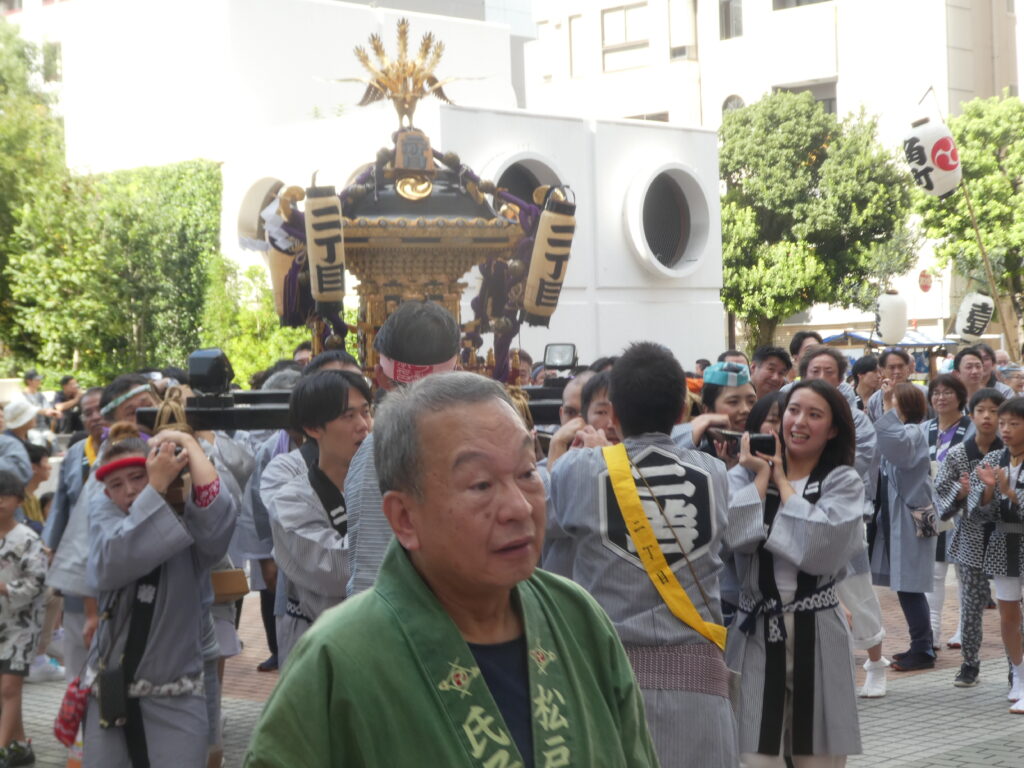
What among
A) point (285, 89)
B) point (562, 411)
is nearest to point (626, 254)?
point (285, 89)

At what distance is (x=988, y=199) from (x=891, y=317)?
16.1 m

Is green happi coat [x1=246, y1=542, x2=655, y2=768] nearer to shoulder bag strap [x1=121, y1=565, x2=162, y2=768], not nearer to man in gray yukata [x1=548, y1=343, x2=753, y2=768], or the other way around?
man in gray yukata [x1=548, y1=343, x2=753, y2=768]

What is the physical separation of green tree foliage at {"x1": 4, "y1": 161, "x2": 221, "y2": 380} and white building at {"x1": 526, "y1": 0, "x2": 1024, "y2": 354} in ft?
57.2

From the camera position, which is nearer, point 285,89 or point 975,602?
point 975,602

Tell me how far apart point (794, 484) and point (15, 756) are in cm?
439

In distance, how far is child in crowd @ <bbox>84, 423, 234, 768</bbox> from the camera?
5176 mm

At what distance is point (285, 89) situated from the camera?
36.0 m

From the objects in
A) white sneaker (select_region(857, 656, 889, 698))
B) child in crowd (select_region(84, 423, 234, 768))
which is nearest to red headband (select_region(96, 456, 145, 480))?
child in crowd (select_region(84, 423, 234, 768))

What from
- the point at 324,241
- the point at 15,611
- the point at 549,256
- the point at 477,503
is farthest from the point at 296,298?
the point at 477,503

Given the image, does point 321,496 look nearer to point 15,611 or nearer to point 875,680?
point 15,611

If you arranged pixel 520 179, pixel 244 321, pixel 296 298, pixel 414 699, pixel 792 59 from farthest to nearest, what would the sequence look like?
1. pixel 792 59
2. pixel 244 321
3. pixel 520 179
4. pixel 296 298
5. pixel 414 699

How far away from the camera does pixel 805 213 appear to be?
38281mm

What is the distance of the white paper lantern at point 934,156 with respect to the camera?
2322cm

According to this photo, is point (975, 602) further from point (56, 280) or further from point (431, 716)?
point (56, 280)
